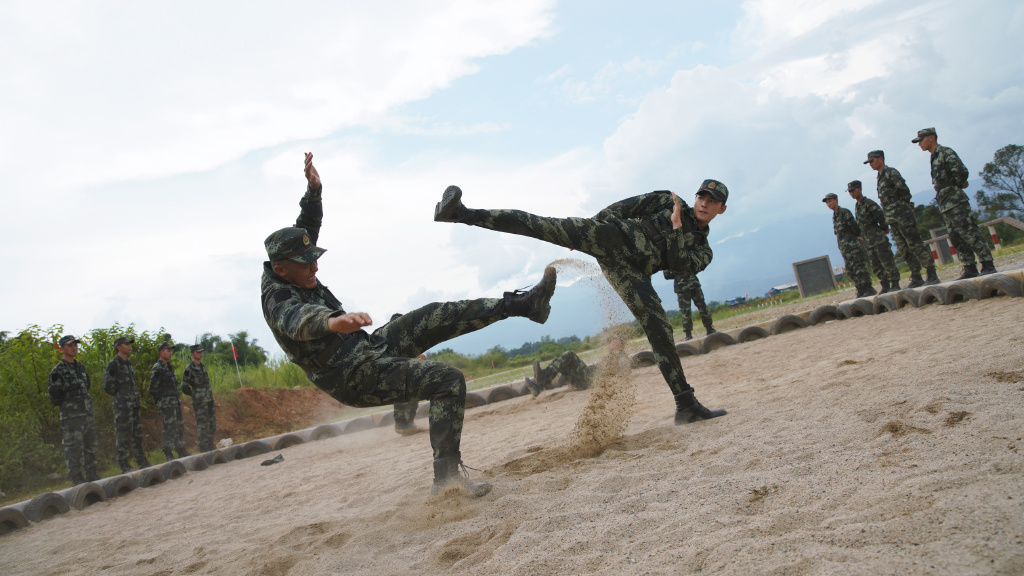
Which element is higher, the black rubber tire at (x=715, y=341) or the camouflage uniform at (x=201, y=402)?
the camouflage uniform at (x=201, y=402)

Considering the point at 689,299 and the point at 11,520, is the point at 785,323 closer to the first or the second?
the point at 689,299

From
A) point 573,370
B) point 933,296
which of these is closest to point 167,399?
point 573,370

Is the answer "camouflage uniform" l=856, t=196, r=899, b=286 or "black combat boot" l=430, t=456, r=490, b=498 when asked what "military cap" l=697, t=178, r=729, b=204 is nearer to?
"black combat boot" l=430, t=456, r=490, b=498

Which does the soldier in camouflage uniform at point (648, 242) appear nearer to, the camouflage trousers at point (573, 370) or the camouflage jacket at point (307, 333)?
the camouflage jacket at point (307, 333)

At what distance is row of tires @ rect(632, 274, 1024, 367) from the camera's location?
21.6 feet

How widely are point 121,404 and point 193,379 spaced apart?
1507 millimetres

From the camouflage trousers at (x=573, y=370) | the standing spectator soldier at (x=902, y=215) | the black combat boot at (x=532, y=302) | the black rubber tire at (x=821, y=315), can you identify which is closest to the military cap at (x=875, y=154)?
the standing spectator soldier at (x=902, y=215)

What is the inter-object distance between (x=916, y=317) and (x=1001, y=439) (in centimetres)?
521

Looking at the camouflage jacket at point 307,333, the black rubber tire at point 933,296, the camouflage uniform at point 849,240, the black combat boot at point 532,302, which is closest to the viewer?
the camouflage jacket at point 307,333

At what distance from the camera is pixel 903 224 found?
9391 mm

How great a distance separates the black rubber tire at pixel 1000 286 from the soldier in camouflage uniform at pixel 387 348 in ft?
18.3

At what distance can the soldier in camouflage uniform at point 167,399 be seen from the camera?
10.1 meters

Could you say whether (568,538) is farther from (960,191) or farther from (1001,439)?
(960,191)

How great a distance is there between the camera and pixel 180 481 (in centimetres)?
756
